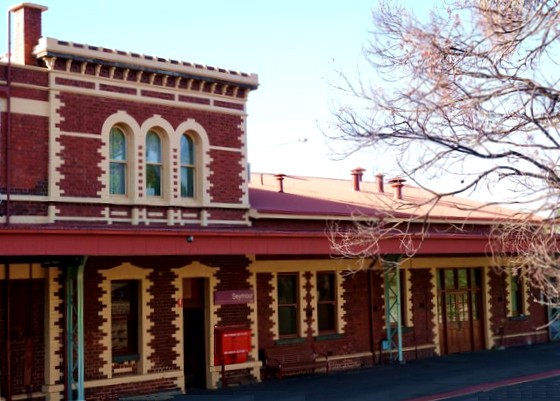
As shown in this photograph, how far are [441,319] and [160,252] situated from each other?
12217 mm

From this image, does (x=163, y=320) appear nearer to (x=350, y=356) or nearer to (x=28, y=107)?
(x=28, y=107)

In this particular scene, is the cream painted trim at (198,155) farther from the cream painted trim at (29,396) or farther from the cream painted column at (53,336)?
the cream painted trim at (29,396)

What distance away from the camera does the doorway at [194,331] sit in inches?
781

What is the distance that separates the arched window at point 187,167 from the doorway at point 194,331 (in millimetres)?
2084

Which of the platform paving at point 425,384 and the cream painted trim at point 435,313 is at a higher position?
the cream painted trim at point 435,313

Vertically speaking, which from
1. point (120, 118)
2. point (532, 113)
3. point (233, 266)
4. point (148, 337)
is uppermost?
point (120, 118)

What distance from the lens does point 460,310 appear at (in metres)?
26.8

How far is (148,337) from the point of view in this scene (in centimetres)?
1861

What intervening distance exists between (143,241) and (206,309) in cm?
412

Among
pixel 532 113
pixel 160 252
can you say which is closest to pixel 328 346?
pixel 160 252

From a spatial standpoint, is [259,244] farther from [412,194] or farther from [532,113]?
[412,194]

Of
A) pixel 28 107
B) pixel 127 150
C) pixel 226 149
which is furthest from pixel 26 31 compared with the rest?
pixel 226 149

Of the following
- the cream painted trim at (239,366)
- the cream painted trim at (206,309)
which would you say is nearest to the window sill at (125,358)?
the cream painted trim at (206,309)

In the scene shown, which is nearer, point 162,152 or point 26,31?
point 26,31
